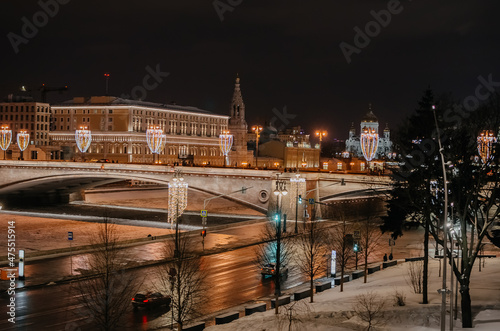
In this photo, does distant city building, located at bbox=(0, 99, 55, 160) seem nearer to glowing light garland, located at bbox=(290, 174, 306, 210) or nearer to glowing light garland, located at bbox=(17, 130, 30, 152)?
glowing light garland, located at bbox=(17, 130, 30, 152)

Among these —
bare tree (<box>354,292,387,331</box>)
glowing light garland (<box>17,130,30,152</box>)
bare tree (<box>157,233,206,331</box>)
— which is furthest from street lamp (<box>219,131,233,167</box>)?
bare tree (<box>354,292,387,331</box>)

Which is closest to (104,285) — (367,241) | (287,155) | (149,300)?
(149,300)

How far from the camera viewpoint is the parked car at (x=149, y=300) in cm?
2903

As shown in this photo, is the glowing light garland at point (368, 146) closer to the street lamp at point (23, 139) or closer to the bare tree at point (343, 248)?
the bare tree at point (343, 248)

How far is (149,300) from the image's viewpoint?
2911cm

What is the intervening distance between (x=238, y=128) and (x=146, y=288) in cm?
14470

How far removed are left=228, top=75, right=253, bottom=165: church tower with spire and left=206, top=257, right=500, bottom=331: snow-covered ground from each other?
132704 mm

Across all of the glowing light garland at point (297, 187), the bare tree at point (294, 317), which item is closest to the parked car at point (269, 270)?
the bare tree at point (294, 317)

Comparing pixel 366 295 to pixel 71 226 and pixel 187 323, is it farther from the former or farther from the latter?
pixel 71 226

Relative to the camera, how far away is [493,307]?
999 inches

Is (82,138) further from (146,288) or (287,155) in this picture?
(146,288)

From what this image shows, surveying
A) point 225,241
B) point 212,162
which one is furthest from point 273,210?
point 212,162

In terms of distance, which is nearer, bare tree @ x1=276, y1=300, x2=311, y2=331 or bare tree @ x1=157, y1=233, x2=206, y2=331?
bare tree @ x1=276, y1=300, x2=311, y2=331

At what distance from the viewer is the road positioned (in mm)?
26766
